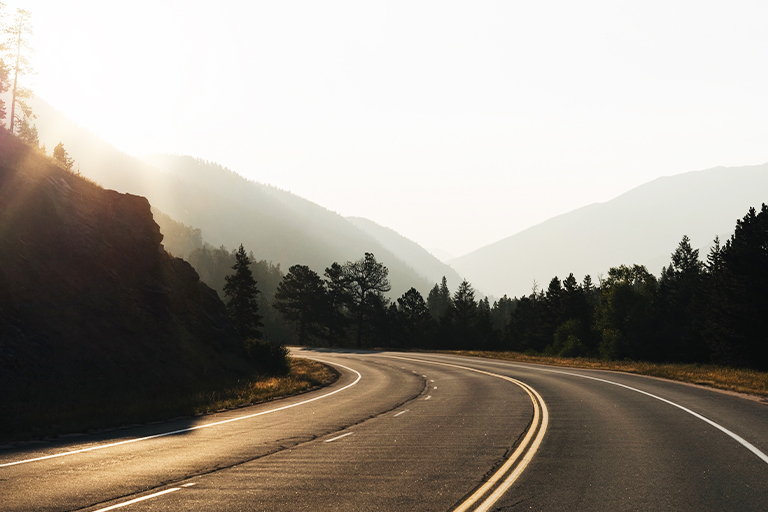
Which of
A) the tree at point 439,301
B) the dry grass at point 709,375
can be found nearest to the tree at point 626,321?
the dry grass at point 709,375

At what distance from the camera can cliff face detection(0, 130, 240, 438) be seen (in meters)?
19.0

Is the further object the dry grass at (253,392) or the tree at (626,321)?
the tree at (626,321)

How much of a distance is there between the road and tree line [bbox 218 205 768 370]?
141 feet

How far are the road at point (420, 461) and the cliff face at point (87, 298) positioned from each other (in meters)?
6.01

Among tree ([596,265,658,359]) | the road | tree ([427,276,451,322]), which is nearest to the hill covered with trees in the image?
the road

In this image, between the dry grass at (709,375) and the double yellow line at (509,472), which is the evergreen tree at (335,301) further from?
the double yellow line at (509,472)

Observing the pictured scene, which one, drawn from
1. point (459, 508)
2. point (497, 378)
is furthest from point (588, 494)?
point (497, 378)

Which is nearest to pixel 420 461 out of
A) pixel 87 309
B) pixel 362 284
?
pixel 87 309

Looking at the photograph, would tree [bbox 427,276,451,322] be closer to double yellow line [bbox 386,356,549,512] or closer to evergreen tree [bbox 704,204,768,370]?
evergreen tree [bbox 704,204,768,370]

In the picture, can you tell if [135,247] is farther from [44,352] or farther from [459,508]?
[459,508]

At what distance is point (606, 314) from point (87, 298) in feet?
277

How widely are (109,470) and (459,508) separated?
581cm

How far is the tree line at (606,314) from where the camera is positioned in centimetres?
5416

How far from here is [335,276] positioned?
320 ft
